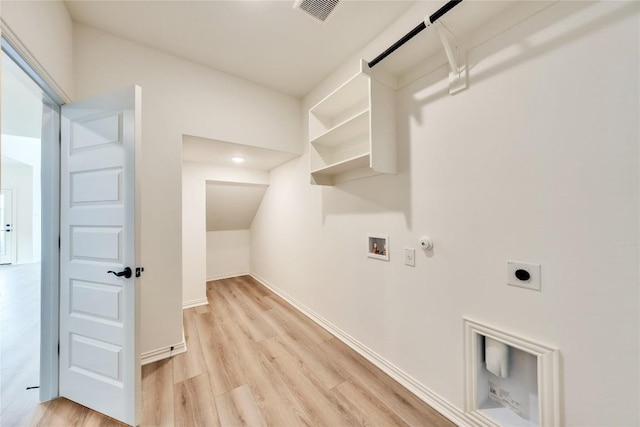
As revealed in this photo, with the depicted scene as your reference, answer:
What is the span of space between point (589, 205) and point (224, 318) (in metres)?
3.17

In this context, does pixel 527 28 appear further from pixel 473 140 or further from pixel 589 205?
pixel 589 205

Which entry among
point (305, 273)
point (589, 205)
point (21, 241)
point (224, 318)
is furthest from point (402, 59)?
point (21, 241)

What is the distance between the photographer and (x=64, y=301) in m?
1.55

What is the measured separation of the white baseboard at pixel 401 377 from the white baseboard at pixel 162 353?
1313 millimetres

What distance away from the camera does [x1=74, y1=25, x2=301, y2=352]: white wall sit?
71.4 inches

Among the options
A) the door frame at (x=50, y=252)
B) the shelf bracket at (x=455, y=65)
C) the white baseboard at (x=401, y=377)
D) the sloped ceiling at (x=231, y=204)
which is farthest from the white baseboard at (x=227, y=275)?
the shelf bracket at (x=455, y=65)

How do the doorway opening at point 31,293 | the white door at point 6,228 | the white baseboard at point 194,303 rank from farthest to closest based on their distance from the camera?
the white door at point 6,228 → the white baseboard at point 194,303 → the doorway opening at point 31,293

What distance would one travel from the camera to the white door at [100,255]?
1369 millimetres

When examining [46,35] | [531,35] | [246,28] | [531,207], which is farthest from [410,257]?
[46,35]

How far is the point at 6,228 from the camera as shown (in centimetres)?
557

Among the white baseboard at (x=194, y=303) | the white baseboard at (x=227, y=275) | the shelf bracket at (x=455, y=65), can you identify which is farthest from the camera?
the white baseboard at (x=227, y=275)

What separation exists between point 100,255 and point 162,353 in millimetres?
1108

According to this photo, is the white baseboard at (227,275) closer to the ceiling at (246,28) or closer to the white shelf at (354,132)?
the white shelf at (354,132)

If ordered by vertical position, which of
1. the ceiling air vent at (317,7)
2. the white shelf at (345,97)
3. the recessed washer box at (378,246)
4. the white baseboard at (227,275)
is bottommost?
the white baseboard at (227,275)
